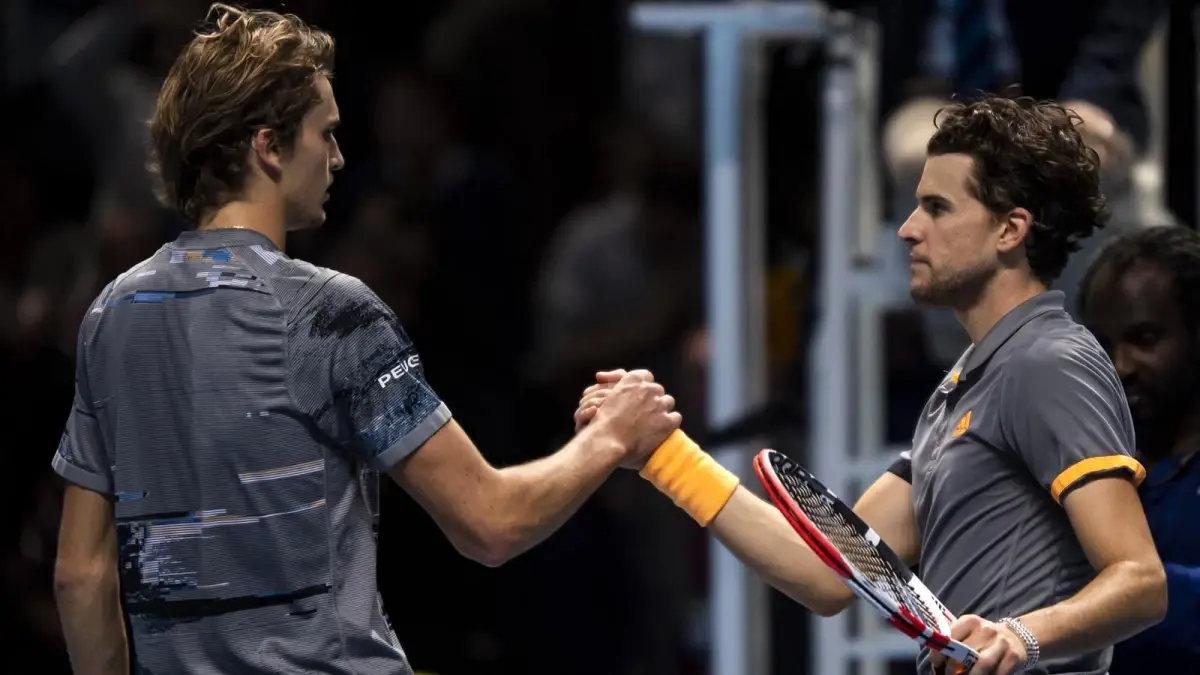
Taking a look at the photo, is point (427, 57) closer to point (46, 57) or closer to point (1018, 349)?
point (46, 57)

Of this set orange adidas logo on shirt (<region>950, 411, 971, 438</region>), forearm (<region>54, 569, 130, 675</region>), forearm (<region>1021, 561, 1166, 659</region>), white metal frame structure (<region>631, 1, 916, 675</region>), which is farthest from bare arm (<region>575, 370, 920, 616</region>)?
white metal frame structure (<region>631, 1, 916, 675</region>)

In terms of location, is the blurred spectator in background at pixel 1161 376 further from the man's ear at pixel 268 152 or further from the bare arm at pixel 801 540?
the man's ear at pixel 268 152

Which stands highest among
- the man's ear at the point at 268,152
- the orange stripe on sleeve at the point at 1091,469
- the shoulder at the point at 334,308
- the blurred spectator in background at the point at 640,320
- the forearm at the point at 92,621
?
the man's ear at the point at 268,152

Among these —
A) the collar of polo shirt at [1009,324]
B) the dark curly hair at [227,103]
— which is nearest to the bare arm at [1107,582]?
the collar of polo shirt at [1009,324]

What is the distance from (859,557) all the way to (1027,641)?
0.87 ft

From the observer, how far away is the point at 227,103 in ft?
9.60

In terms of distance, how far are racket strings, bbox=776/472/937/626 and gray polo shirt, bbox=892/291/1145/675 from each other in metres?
0.17

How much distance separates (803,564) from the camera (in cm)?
338

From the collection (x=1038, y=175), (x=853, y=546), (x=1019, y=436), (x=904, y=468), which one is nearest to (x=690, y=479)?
(x=904, y=468)

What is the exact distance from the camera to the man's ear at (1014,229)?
3.10m

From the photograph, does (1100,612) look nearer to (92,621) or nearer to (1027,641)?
(1027,641)

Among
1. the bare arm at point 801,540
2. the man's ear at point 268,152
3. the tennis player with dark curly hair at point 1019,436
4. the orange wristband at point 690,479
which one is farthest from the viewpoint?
the orange wristband at point 690,479

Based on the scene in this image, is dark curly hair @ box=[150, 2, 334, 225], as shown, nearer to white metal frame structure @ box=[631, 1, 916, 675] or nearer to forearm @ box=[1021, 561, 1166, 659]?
forearm @ box=[1021, 561, 1166, 659]

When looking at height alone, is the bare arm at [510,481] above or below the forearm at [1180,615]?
above
